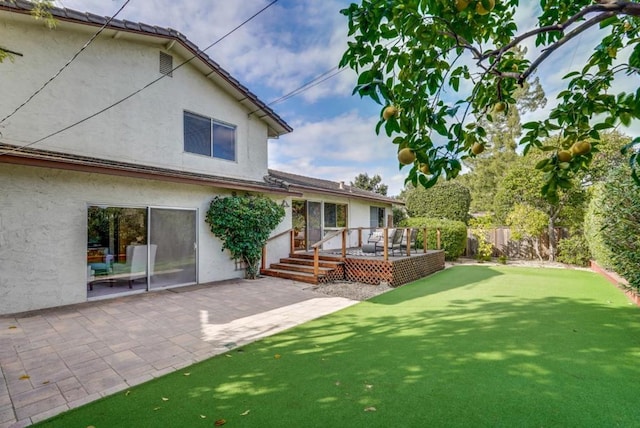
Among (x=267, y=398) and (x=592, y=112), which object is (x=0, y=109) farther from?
(x=592, y=112)

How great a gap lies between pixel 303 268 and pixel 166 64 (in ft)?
24.5

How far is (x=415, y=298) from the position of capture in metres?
7.65

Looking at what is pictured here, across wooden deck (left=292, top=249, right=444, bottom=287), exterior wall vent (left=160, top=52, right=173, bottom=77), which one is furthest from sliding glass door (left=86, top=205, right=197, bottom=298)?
wooden deck (left=292, top=249, right=444, bottom=287)

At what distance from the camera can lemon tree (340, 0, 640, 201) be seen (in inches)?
80.2

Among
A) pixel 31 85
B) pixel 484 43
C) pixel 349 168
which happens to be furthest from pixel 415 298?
pixel 349 168

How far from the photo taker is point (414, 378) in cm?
351

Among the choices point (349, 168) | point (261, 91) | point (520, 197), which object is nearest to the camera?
point (261, 91)

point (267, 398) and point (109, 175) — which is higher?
point (109, 175)

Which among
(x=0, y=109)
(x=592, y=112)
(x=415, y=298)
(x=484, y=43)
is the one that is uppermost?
(x=0, y=109)

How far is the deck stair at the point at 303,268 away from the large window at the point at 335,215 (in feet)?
10.1

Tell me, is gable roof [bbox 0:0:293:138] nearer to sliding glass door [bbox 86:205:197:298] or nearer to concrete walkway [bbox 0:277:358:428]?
sliding glass door [bbox 86:205:197:298]

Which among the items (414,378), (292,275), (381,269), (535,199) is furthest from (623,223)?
(535,199)

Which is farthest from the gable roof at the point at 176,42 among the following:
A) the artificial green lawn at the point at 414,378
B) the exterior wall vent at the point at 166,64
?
the artificial green lawn at the point at 414,378

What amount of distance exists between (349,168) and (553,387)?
2886 cm
